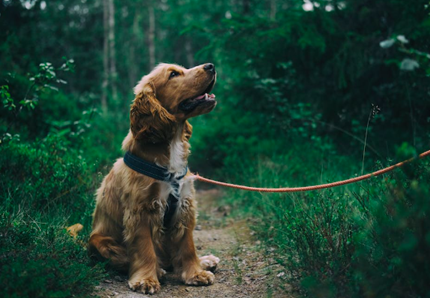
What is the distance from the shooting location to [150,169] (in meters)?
3.12

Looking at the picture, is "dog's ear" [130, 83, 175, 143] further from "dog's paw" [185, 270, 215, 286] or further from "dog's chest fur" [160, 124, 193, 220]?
"dog's paw" [185, 270, 215, 286]

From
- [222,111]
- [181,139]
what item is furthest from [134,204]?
[222,111]

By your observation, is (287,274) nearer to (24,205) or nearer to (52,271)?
(52,271)

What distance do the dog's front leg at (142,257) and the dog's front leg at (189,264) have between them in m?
0.26

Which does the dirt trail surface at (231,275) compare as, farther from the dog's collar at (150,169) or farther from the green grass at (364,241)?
the dog's collar at (150,169)

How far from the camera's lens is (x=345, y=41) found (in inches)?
222

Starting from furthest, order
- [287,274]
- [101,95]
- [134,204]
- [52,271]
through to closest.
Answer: [101,95] → [134,204] → [287,274] → [52,271]

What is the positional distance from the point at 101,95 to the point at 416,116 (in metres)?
12.4

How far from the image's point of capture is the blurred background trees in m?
2.52

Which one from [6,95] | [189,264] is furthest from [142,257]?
[6,95]

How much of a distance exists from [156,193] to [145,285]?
744 mm

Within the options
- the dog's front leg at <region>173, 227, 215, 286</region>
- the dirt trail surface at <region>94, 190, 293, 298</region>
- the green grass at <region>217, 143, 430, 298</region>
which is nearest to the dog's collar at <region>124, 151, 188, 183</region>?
the dog's front leg at <region>173, 227, 215, 286</region>

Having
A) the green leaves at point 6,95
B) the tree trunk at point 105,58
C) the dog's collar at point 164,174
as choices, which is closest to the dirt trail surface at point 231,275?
the dog's collar at point 164,174

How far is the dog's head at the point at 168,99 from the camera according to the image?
10.4 ft
